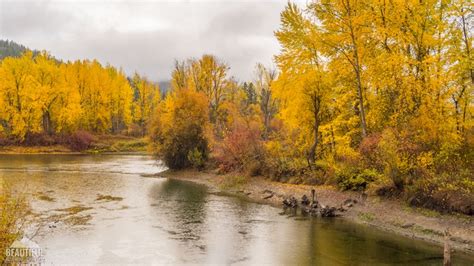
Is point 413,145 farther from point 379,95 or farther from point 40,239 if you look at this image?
A: point 40,239

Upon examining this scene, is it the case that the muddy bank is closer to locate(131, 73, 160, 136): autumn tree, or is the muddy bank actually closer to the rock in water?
the rock in water

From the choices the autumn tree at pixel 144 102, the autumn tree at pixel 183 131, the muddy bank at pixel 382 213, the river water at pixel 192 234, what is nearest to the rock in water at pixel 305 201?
the muddy bank at pixel 382 213

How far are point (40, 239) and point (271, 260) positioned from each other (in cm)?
1128

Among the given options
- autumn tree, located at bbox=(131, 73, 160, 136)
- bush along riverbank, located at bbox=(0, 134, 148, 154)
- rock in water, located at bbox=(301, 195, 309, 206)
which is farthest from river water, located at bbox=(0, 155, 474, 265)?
autumn tree, located at bbox=(131, 73, 160, 136)

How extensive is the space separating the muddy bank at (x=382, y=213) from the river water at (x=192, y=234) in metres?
1.03

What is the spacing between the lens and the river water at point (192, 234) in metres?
17.8

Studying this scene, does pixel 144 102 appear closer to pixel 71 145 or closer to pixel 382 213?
pixel 71 145

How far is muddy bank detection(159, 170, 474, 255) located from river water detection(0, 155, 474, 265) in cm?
103

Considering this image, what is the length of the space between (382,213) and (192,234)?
11455mm

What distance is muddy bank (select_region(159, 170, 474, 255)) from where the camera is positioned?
20297mm

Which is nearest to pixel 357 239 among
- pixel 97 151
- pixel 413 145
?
pixel 413 145

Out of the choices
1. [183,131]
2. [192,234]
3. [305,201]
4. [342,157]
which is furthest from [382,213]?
[183,131]

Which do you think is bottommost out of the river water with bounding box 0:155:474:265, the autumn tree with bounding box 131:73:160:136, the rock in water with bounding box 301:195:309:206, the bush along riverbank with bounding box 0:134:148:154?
the river water with bounding box 0:155:474:265

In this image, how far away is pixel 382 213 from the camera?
80.7ft
